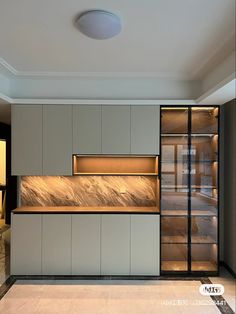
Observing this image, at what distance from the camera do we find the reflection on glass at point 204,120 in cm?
381

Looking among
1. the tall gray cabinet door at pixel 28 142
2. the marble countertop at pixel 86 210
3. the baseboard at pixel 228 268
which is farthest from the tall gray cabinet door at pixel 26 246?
the baseboard at pixel 228 268

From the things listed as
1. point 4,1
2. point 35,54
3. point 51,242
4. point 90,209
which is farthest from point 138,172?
point 4,1

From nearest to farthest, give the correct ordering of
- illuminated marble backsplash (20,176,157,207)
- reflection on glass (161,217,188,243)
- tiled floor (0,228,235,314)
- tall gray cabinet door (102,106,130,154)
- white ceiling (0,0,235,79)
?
1. white ceiling (0,0,235,79)
2. tiled floor (0,228,235,314)
3. tall gray cabinet door (102,106,130,154)
4. reflection on glass (161,217,188,243)
5. illuminated marble backsplash (20,176,157,207)

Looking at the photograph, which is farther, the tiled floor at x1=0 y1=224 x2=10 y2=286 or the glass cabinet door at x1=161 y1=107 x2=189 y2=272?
the glass cabinet door at x1=161 y1=107 x2=189 y2=272

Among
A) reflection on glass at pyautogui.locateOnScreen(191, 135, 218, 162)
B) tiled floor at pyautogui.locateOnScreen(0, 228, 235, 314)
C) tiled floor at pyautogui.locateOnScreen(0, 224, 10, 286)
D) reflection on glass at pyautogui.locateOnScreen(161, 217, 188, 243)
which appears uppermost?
reflection on glass at pyautogui.locateOnScreen(191, 135, 218, 162)

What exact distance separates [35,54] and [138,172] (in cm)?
219

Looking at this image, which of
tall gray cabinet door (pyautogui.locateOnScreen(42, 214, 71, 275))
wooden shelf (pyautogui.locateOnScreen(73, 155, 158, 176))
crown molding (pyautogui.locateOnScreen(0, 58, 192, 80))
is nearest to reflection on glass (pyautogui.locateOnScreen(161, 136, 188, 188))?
wooden shelf (pyautogui.locateOnScreen(73, 155, 158, 176))

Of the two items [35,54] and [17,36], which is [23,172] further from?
[17,36]

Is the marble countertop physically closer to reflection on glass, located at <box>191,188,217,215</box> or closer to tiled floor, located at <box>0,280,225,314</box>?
reflection on glass, located at <box>191,188,217,215</box>

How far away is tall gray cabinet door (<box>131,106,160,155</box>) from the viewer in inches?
147

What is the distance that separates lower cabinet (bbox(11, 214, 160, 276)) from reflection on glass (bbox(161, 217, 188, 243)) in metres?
0.22

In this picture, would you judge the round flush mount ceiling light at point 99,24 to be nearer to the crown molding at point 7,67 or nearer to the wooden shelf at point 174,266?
the crown molding at point 7,67

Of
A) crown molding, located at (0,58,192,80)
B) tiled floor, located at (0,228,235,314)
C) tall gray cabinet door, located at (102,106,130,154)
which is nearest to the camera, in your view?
tiled floor, located at (0,228,235,314)

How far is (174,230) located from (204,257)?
61 centimetres
